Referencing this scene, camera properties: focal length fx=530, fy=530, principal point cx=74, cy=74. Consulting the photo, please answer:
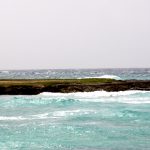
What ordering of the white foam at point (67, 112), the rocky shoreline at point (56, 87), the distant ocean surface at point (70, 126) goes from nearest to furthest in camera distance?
the distant ocean surface at point (70, 126)
the white foam at point (67, 112)
the rocky shoreline at point (56, 87)

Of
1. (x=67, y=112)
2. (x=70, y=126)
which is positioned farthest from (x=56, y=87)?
(x=70, y=126)

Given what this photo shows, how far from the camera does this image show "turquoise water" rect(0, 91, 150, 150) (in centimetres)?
1934

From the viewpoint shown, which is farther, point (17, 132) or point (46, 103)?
point (46, 103)

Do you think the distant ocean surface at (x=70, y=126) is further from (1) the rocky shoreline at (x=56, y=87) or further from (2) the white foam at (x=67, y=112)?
(1) the rocky shoreline at (x=56, y=87)

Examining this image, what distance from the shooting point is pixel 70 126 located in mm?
24625

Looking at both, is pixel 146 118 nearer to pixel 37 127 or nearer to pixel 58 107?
pixel 37 127

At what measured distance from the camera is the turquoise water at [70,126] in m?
19.3

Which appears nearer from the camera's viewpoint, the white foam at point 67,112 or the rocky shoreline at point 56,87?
the white foam at point 67,112

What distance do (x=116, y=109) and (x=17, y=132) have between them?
11278mm

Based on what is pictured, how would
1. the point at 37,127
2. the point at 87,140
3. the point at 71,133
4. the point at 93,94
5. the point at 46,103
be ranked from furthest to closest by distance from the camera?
the point at 93,94 < the point at 46,103 < the point at 37,127 < the point at 71,133 < the point at 87,140

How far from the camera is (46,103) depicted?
3831cm

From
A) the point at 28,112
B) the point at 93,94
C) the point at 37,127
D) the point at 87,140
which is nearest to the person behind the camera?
the point at 87,140

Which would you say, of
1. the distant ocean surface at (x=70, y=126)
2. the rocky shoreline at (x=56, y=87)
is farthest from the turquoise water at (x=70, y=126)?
the rocky shoreline at (x=56, y=87)

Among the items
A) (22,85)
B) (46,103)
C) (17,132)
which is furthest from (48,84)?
(17,132)
